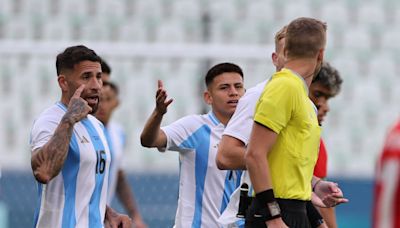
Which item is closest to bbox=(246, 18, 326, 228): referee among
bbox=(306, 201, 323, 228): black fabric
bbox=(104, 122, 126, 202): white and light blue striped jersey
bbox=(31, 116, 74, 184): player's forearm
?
bbox=(306, 201, 323, 228): black fabric

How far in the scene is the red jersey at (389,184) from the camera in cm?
357

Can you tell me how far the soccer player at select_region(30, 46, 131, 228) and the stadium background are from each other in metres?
5.11

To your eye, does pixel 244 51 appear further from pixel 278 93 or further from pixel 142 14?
pixel 278 93

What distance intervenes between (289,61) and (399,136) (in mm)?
1771

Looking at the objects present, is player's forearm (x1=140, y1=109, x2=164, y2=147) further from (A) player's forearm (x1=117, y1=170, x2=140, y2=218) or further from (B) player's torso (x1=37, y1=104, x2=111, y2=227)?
(A) player's forearm (x1=117, y1=170, x2=140, y2=218)

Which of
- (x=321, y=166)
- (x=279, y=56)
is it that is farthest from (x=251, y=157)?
(x=321, y=166)

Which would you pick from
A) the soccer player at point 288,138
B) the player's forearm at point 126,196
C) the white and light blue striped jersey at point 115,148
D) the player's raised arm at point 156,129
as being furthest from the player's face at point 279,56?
the white and light blue striped jersey at point 115,148

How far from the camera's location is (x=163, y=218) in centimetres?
1145

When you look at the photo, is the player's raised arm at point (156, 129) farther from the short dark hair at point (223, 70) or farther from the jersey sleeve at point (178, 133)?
the short dark hair at point (223, 70)

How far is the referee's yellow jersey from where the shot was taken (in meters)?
5.12

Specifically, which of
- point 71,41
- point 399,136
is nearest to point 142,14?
point 71,41

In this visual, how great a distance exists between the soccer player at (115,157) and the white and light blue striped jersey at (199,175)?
2639 millimetres

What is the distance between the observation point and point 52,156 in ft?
19.7

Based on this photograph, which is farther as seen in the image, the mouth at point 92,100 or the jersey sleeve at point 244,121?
the mouth at point 92,100
